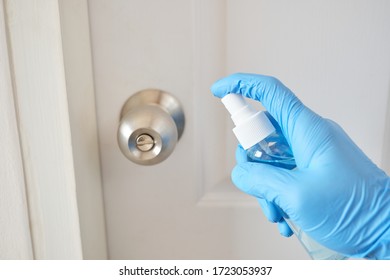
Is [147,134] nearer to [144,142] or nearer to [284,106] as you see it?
[144,142]

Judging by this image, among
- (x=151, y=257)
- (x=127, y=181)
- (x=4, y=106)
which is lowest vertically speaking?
(x=151, y=257)

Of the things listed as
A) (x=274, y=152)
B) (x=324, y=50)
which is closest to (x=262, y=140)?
(x=274, y=152)

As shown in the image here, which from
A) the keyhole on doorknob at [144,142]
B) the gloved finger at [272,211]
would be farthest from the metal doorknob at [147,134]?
the gloved finger at [272,211]

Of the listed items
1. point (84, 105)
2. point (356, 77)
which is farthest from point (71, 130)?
point (356, 77)

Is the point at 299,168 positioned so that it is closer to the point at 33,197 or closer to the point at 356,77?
the point at 356,77

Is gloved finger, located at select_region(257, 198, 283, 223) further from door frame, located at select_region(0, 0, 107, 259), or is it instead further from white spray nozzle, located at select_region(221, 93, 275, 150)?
door frame, located at select_region(0, 0, 107, 259)

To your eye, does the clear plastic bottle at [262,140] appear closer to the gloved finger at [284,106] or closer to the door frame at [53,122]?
the gloved finger at [284,106]

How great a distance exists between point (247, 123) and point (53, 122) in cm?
19

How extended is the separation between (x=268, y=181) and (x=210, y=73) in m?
0.14

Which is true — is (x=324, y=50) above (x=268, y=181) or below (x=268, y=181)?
above

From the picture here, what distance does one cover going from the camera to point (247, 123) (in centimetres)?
36
